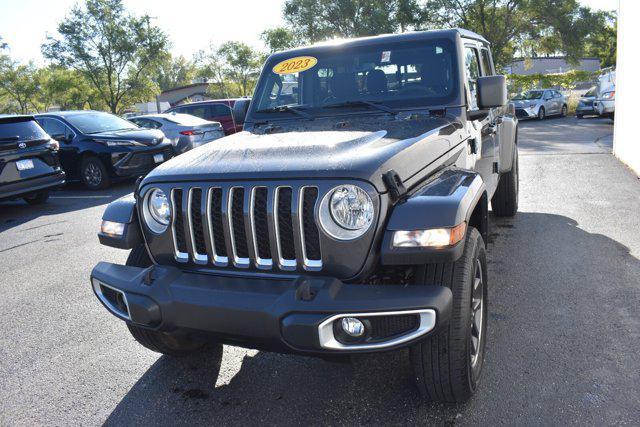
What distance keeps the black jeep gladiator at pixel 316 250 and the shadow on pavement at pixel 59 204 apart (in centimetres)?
637

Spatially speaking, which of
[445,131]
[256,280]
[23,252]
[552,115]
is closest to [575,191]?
[445,131]

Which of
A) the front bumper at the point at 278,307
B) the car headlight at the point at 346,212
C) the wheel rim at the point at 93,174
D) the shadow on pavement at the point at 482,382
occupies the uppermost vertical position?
the car headlight at the point at 346,212

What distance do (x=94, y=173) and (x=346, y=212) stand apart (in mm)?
9375

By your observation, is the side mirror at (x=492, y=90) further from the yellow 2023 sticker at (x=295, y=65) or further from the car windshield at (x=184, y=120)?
the car windshield at (x=184, y=120)

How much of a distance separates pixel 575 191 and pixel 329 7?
28690mm

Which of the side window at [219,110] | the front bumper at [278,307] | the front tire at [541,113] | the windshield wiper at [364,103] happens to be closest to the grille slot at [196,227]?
the front bumper at [278,307]

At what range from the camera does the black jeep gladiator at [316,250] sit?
211 cm

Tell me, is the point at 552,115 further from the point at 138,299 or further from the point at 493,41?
the point at 138,299

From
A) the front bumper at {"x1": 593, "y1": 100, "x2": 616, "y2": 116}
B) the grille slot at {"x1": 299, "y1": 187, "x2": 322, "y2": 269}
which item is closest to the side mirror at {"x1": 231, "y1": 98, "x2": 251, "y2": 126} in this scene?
the grille slot at {"x1": 299, "y1": 187, "x2": 322, "y2": 269}

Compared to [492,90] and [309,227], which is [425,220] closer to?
[309,227]

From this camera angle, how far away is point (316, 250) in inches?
89.7

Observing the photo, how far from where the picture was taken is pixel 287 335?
2.10 metres

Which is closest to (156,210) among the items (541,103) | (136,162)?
(136,162)

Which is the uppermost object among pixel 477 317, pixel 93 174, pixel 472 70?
pixel 472 70
